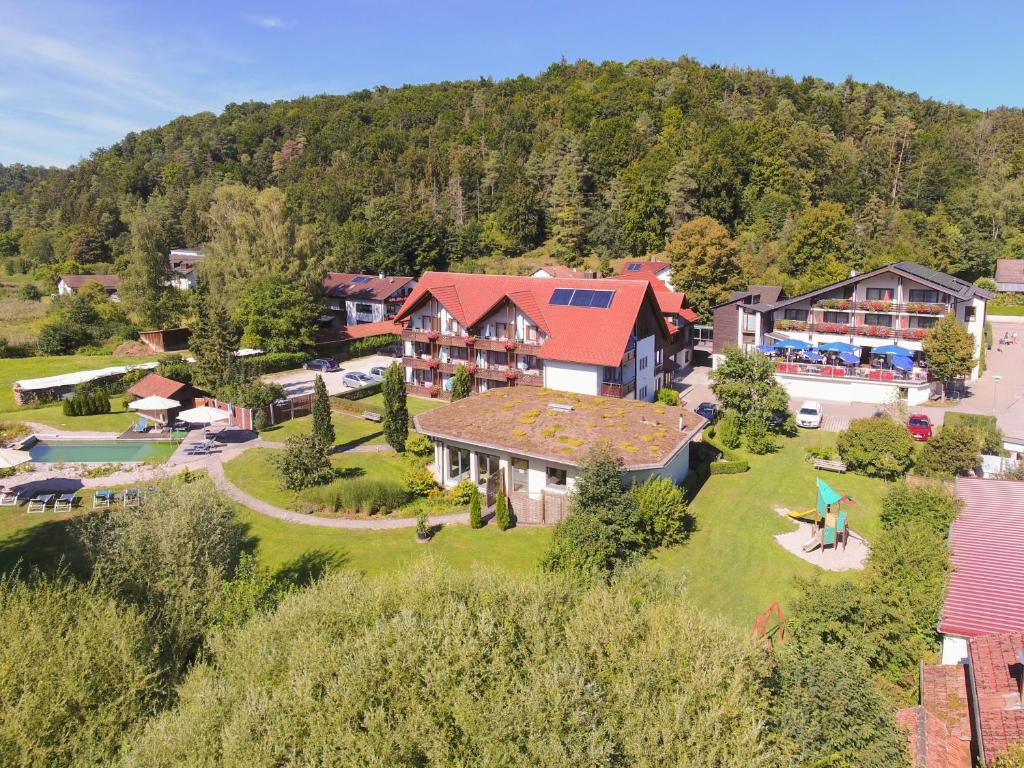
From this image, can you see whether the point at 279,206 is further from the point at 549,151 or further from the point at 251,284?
the point at 549,151

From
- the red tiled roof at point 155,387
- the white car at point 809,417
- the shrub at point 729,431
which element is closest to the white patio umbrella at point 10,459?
the red tiled roof at point 155,387

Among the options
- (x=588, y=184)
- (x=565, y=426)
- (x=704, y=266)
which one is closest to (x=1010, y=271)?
(x=704, y=266)

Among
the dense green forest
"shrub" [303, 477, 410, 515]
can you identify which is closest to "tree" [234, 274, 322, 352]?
the dense green forest

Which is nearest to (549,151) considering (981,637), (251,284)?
(251,284)

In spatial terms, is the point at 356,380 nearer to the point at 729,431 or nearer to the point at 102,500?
the point at 102,500

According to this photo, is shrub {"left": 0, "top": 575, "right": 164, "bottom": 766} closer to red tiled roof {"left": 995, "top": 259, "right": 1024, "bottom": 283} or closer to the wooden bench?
the wooden bench

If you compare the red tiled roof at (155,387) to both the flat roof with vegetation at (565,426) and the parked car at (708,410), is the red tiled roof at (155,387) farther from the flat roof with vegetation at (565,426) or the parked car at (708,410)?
the parked car at (708,410)
